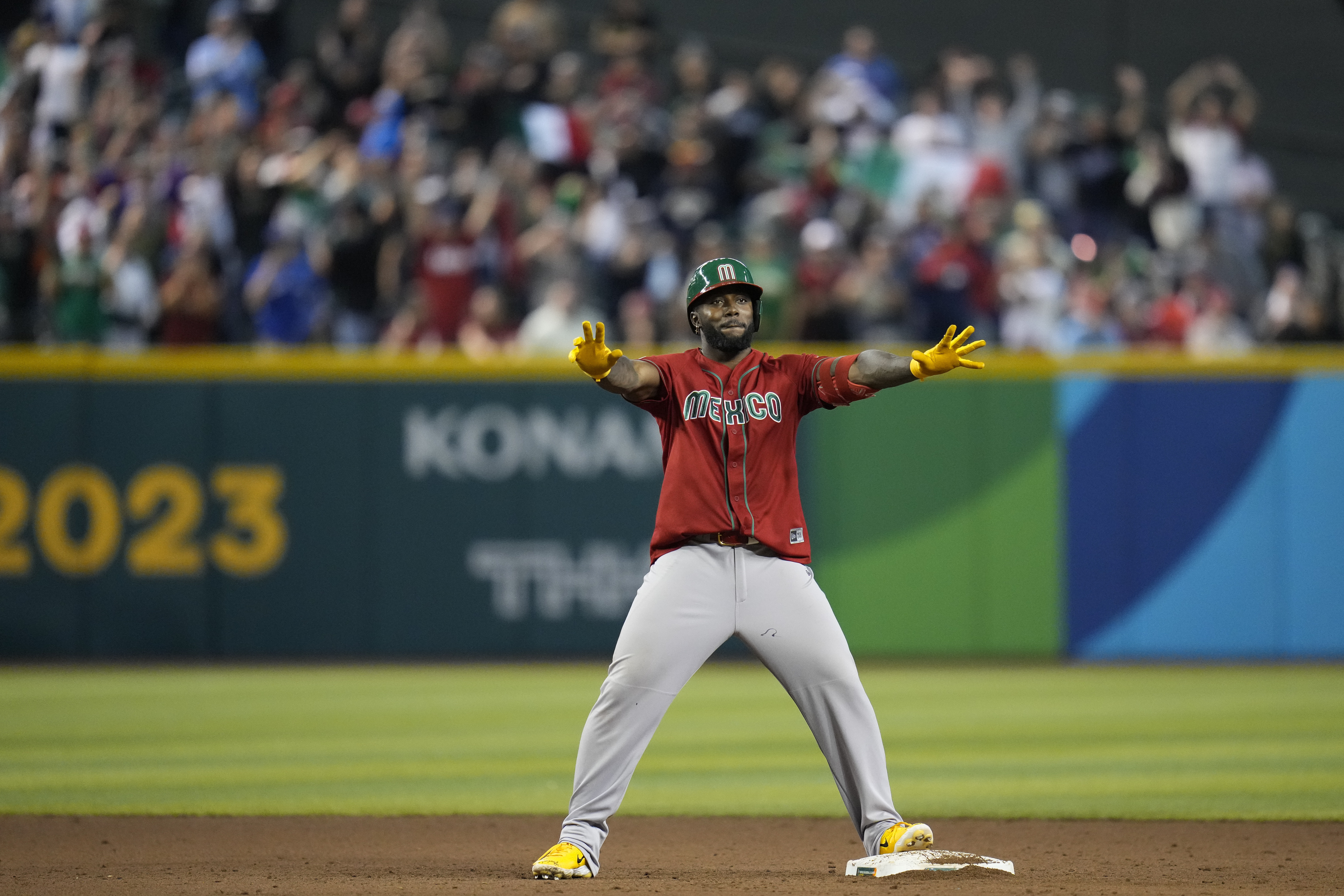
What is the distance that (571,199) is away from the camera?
50.4 ft

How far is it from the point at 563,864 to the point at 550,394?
8.97 meters

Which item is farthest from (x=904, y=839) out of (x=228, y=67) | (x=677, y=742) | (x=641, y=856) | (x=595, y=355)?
(x=228, y=67)

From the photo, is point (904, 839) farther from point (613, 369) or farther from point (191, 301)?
point (191, 301)

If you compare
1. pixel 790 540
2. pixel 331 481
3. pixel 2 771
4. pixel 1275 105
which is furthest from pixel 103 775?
pixel 1275 105

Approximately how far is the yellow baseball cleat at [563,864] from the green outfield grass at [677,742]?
2.08 m

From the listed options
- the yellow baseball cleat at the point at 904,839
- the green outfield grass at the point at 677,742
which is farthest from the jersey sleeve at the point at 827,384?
the green outfield grass at the point at 677,742

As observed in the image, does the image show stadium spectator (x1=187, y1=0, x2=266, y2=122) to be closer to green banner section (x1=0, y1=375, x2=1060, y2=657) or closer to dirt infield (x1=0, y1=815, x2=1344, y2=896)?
green banner section (x1=0, y1=375, x2=1060, y2=657)

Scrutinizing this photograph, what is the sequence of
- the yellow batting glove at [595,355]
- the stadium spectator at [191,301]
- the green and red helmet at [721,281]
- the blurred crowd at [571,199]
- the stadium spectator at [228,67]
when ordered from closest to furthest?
the yellow batting glove at [595,355] → the green and red helmet at [721,281] → the stadium spectator at [191,301] → the blurred crowd at [571,199] → the stadium spectator at [228,67]

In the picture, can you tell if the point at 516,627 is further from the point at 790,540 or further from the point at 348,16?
the point at 790,540

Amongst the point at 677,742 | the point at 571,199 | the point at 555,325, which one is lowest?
the point at 677,742

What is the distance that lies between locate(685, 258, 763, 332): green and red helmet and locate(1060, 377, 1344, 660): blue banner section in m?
8.85

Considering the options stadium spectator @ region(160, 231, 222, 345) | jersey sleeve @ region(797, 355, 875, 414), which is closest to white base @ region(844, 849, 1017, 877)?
jersey sleeve @ region(797, 355, 875, 414)

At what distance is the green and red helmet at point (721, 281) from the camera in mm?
5688

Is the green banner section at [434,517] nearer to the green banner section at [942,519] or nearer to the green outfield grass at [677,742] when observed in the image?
the green banner section at [942,519]
